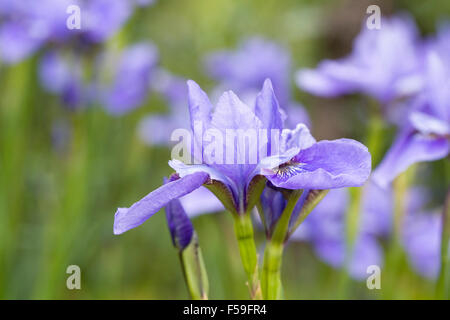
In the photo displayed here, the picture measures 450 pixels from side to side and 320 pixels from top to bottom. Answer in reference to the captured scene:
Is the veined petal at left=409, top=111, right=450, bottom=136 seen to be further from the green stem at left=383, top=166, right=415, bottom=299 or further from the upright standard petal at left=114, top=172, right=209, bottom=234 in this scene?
the upright standard petal at left=114, top=172, right=209, bottom=234

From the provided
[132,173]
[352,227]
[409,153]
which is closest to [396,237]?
[352,227]

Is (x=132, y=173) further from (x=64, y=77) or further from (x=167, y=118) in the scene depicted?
(x=64, y=77)

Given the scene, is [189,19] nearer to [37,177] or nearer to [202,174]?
[37,177]

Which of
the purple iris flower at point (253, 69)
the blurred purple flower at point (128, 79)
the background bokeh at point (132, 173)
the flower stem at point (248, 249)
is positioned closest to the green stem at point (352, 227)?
the background bokeh at point (132, 173)

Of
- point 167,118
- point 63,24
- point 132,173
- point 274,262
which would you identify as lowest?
point 274,262

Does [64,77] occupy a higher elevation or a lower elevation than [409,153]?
higher

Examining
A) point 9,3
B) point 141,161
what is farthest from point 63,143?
point 9,3

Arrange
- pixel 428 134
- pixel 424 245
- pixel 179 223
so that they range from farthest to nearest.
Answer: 1. pixel 424 245
2. pixel 428 134
3. pixel 179 223

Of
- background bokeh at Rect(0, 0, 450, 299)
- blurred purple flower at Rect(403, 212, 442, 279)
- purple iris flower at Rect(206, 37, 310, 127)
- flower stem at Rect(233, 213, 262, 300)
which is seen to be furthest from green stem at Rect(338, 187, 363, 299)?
purple iris flower at Rect(206, 37, 310, 127)
